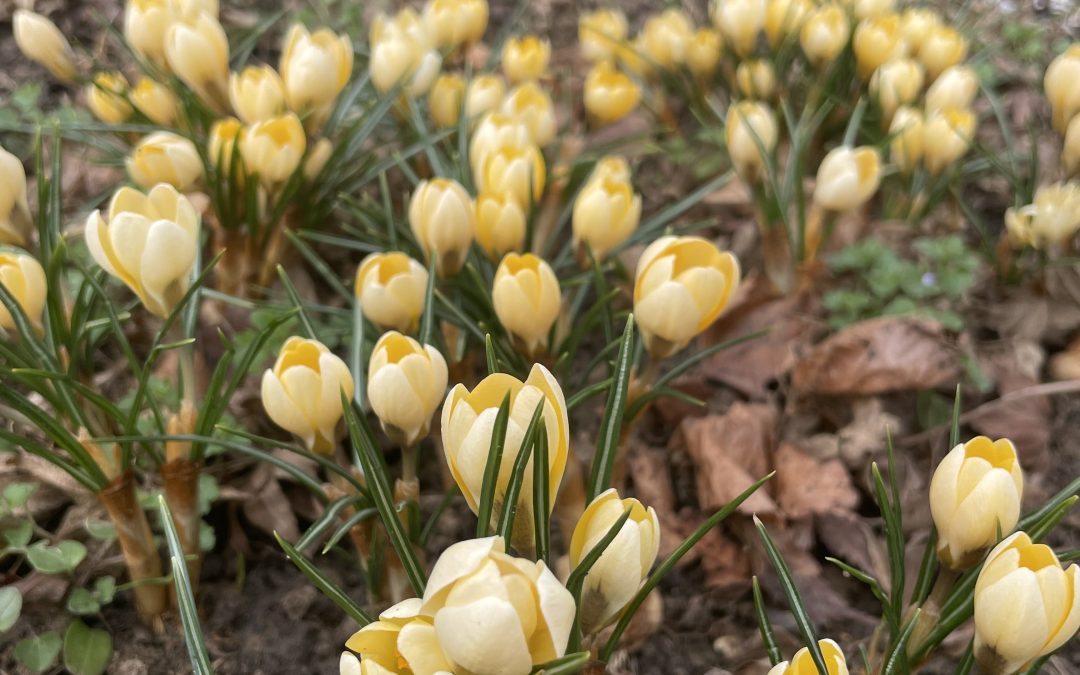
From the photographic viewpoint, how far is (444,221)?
1.27 metres

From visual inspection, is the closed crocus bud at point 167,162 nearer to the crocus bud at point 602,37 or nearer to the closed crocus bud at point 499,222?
the closed crocus bud at point 499,222

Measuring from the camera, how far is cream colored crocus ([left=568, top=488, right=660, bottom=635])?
742 mm

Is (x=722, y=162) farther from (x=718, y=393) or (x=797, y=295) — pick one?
(x=718, y=393)

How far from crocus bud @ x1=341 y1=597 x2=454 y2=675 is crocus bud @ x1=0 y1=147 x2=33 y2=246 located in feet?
2.81

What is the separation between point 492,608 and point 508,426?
181 millimetres

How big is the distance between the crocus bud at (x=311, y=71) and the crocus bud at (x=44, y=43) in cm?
54

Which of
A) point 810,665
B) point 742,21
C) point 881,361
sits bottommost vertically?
point 881,361

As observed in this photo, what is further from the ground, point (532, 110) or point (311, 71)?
point (311, 71)

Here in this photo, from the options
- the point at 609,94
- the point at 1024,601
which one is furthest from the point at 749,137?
the point at 1024,601

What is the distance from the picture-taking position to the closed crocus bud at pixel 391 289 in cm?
116

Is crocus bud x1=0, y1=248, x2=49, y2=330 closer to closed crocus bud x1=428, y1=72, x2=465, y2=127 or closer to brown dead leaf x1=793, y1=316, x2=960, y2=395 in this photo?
closed crocus bud x1=428, y1=72, x2=465, y2=127

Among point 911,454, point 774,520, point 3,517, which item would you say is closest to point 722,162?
point 911,454

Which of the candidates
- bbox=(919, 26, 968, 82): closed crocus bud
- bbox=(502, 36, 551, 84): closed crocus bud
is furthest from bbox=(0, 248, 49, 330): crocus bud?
bbox=(919, 26, 968, 82): closed crocus bud

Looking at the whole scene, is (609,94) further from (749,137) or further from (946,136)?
(946,136)
